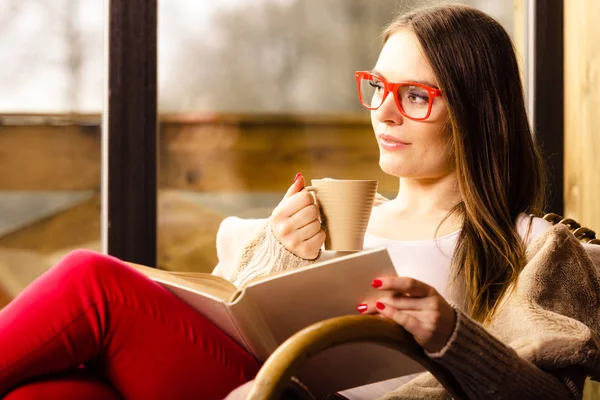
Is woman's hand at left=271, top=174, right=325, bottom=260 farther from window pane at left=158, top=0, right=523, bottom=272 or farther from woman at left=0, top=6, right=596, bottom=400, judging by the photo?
window pane at left=158, top=0, right=523, bottom=272

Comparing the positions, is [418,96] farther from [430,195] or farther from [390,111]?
[430,195]

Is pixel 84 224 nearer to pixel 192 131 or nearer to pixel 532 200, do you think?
pixel 192 131

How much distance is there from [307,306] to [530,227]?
1.90 feet

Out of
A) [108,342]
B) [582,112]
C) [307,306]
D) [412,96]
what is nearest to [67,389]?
[108,342]

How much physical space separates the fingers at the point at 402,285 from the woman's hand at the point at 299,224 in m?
0.33

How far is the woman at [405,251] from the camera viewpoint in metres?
1.14

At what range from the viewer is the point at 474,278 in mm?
1425

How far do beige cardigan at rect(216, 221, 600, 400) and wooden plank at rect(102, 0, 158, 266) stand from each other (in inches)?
32.1

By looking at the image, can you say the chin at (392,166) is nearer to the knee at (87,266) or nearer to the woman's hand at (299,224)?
the woman's hand at (299,224)

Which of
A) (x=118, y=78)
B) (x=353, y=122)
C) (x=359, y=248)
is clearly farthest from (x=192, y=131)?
(x=359, y=248)

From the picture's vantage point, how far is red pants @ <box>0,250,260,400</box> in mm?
1141

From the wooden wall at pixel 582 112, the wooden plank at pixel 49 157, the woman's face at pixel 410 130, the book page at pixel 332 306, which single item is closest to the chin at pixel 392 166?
the woman's face at pixel 410 130

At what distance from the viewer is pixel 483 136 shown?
1507 mm

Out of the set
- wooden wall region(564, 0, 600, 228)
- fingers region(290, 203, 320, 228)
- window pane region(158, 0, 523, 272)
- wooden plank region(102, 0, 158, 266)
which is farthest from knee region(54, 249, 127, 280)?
wooden wall region(564, 0, 600, 228)
